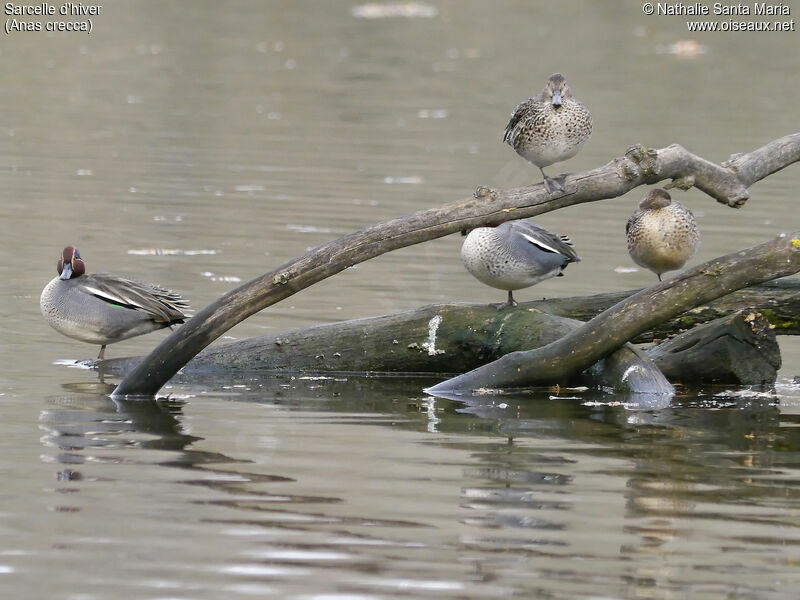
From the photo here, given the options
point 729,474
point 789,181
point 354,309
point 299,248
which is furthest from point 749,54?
point 729,474

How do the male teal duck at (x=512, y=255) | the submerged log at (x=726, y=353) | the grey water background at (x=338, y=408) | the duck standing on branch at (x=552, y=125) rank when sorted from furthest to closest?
1. the male teal duck at (x=512, y=255)
2. the submerged log at (x=726, y=353)
3. the duck standing on branch at (x=552, y=125)
4. the grey water background at (x=338, y=408)

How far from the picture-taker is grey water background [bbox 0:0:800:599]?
200 inches

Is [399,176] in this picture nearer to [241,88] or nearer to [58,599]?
[241,88]

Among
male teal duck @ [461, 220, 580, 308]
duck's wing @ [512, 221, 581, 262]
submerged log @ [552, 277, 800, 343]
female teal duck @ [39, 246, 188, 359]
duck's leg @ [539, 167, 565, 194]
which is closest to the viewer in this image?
duck's leg @ [539, 167, 565, 194]

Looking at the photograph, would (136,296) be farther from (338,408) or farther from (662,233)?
(662,233)

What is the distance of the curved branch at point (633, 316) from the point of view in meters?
7.79

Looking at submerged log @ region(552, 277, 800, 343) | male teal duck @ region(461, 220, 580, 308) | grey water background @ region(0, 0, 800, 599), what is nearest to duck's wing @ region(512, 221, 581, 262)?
male teal duck @ region(461, 220, 580, 308)

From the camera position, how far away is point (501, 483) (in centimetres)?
618

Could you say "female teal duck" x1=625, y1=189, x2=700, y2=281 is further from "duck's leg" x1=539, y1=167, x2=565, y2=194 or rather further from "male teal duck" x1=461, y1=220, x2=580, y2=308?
"duck's leg" x1=539, y1=167, x2=565, y2=194

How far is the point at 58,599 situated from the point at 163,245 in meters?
8.48

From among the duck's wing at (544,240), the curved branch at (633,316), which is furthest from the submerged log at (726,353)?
the duck's wing at (544,240)

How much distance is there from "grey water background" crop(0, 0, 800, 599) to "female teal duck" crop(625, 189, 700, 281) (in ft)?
3.10

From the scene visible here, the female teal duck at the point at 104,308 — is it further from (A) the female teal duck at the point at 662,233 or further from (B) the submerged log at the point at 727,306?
(A) the female teal duck at the point at 662,233

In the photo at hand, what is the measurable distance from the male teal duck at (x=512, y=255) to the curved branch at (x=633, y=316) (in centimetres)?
67
